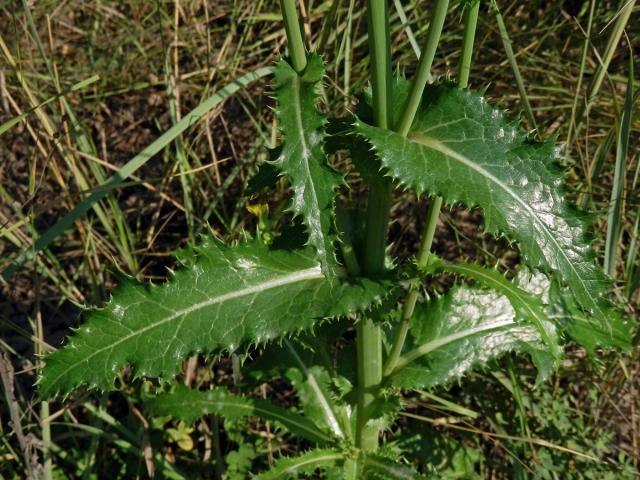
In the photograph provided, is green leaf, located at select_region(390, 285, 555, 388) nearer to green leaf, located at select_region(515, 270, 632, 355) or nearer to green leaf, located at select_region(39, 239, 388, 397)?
green leaf, located at select_region(515, 270, 632, 355)

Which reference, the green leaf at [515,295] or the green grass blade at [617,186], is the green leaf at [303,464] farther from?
the green grass blade at [617,186]

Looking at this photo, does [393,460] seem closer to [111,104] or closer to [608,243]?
[608,243]

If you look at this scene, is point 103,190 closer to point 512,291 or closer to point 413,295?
point 413,295

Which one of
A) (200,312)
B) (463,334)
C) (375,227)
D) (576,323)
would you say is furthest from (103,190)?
(576,323)

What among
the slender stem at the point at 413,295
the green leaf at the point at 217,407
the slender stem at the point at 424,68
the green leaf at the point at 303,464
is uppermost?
the slender stem at the point at 424,68

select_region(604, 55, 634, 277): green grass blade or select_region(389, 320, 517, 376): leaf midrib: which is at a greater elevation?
select_region(604, 55, 634, 277): green grass blade

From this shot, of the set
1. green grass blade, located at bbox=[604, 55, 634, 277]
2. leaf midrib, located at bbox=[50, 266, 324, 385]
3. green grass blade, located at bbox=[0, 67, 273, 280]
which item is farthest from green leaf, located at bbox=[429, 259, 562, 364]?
green grass blade, located at bbox=[0, 67, 273, 280]

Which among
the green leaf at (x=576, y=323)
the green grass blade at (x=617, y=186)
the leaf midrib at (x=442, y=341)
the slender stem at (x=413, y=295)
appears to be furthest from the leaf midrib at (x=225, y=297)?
the green grass blade at (x=617, y=186)
